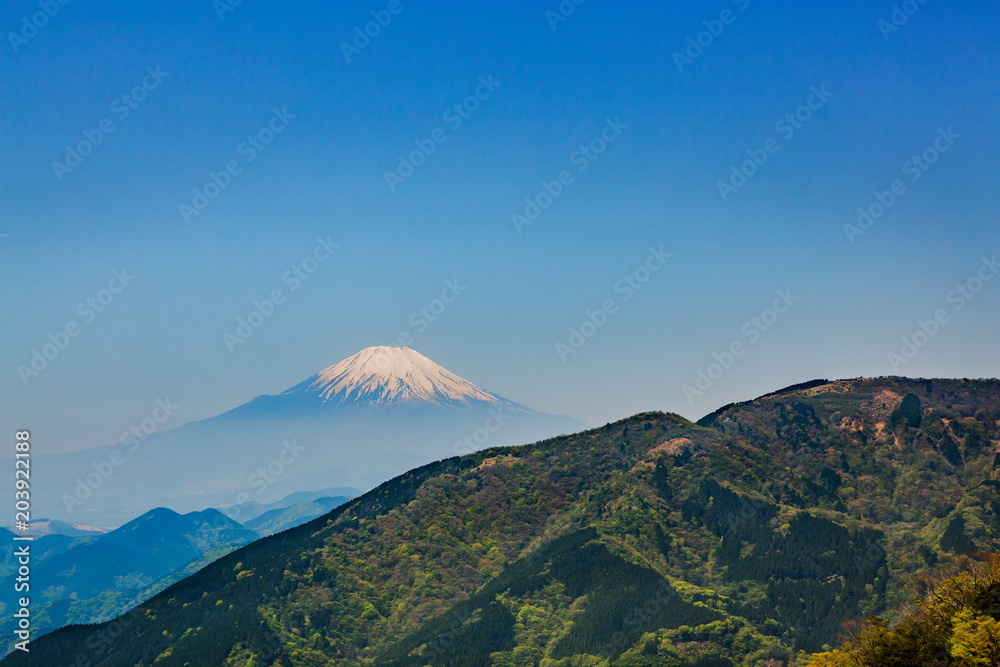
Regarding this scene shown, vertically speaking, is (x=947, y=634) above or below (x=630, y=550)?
below

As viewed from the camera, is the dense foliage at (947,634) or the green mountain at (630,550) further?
the green mountain at (630,550)

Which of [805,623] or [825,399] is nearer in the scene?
[805,623]

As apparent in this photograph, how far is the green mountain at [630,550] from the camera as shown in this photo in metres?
138

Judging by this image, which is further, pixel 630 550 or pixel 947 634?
pixel 630 550

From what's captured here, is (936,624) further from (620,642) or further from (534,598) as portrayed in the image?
(534,598)

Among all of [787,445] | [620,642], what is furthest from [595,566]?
[787,445]

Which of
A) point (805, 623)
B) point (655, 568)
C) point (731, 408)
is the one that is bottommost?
point (805, 623)

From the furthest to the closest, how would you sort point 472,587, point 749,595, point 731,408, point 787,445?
point 731,408, point 787,445, point 472,587, point 749,595

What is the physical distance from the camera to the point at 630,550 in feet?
516

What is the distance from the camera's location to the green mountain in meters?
138

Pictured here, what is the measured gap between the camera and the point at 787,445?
176 meters

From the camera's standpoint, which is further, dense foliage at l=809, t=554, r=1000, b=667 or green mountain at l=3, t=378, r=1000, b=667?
green mountain at l=3, t=378, r=1000, b=667

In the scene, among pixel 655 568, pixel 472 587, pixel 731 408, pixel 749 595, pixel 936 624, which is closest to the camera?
pixel 936 624

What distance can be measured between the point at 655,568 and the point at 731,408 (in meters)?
53.7
